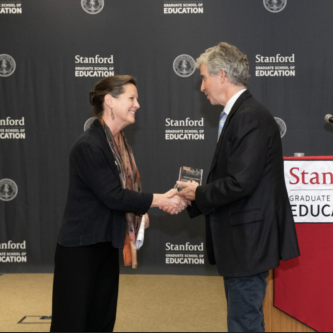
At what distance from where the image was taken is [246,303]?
1840mm

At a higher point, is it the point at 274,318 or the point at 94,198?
the point at 94,198

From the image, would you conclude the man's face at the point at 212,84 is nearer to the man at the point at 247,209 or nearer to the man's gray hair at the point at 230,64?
the man's gray hair at the point at 230,64

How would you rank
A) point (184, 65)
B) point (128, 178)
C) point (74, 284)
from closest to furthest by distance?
1. point (74, 284)
2. point (128, 178)
3. point (184, 65)

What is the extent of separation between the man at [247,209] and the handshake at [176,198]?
20 cm

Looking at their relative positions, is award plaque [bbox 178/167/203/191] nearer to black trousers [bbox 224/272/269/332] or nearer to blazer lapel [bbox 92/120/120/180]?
blazer lapel [bbox 92/120/120/180]

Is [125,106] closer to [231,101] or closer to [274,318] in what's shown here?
[231,101]

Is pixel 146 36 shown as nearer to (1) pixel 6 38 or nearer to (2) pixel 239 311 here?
(1) pixel 6 38

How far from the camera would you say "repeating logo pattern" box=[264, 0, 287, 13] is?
4141 mm

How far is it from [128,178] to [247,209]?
0.77 meters

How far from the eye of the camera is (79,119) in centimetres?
437

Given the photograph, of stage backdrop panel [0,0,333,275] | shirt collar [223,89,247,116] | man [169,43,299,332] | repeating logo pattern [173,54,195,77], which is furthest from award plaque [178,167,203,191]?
repeating logo pattern [173,54,195,77]

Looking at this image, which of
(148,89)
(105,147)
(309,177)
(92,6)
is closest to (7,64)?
A: (92,6)

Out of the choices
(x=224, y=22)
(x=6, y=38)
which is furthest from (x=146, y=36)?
(x=6, y=38)

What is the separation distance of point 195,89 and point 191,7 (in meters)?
0.90
